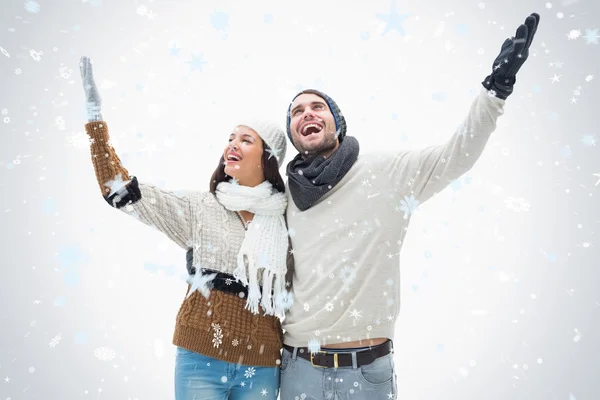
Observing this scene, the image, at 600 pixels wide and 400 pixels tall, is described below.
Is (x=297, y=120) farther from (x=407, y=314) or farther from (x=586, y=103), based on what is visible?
(x=586, y=103)

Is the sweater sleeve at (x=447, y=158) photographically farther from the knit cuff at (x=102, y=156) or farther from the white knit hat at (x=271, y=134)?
the knit cuff at (x=102, y=156)

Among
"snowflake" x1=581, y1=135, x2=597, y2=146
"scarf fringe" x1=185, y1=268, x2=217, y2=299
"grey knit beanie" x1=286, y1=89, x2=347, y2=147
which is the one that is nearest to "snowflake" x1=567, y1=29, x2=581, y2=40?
"snowflake" x1=581, y1=135, x2=597, y2=146

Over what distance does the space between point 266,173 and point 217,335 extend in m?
0.72

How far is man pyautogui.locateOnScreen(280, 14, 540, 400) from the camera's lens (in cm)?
154

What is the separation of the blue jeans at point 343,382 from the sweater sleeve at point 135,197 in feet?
2.23

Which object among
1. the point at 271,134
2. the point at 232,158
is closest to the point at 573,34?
the point at 271,134

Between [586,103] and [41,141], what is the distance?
6489 millimetres

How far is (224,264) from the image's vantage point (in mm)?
1702

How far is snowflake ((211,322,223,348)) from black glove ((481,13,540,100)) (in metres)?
1.26

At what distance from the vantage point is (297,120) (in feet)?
6.48

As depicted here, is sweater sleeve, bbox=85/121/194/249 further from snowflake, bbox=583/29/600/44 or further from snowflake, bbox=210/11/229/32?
snowflake, bbox=583/29/600/44

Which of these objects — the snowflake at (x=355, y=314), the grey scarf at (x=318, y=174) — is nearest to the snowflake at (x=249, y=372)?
the snowflake at (x=355, y=314)

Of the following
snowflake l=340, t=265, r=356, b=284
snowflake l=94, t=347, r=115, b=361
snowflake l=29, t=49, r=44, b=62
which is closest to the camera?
snowflake l=340, t=265, r=356, b=284

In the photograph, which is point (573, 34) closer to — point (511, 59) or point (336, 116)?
point (336, 116)
